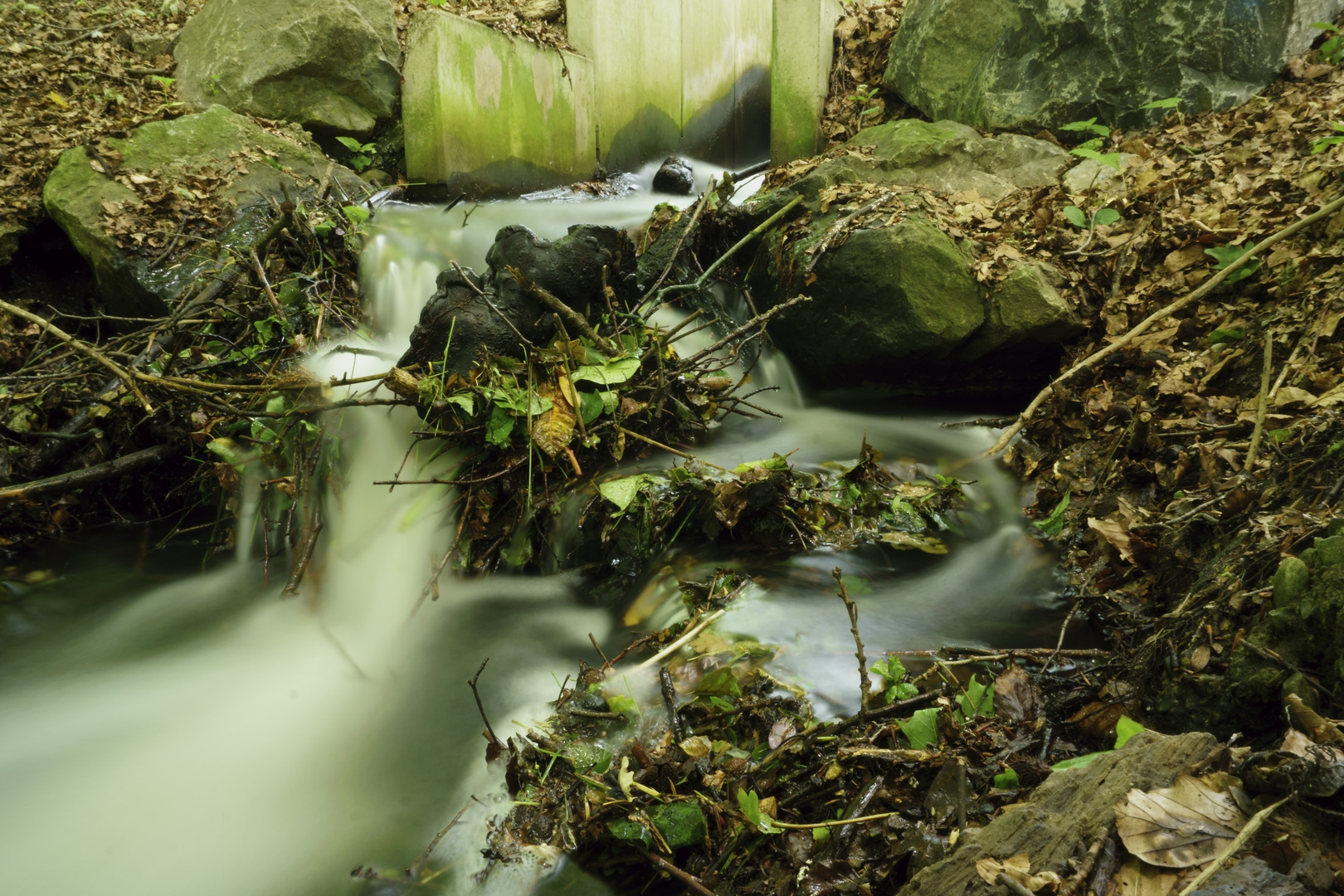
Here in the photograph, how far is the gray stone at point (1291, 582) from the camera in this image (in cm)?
185

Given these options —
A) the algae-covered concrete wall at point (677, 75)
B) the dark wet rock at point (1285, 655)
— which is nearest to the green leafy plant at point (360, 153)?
the algae-covered concrete wall at point (677, 75)

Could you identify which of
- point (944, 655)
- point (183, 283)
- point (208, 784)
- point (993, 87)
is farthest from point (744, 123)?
point (208, 784)

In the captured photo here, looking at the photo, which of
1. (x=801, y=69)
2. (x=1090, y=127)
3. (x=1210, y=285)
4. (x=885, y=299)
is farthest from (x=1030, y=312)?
(x=801, y=69)

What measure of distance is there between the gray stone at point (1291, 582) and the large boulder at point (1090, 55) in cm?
570

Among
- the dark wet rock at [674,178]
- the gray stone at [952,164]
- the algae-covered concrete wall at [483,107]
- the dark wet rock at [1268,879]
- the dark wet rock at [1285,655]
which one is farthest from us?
the dark wet rock at [674,178]

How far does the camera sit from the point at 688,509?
3.66m

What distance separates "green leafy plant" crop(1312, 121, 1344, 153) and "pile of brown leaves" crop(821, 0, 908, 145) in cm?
403

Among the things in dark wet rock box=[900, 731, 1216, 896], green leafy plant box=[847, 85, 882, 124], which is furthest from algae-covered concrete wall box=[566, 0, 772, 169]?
dark wet rock box=[900, 731, 1216, 896]

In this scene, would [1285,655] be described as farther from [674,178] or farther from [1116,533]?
[674,178]

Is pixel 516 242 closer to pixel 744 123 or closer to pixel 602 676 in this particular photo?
pixel 602 676

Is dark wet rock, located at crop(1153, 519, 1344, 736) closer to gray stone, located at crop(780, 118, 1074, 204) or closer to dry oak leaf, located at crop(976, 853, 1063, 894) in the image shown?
dry oak leaf, located at crop(976, 853, 1063, 894)

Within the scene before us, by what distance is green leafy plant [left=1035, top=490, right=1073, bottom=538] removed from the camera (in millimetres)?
3748

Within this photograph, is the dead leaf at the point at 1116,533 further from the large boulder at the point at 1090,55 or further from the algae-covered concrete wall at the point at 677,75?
the algae-covered concrete wall at the point at 677,75

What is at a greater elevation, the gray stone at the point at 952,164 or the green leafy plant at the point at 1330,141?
the green leafy plant at the point at 1330,141
